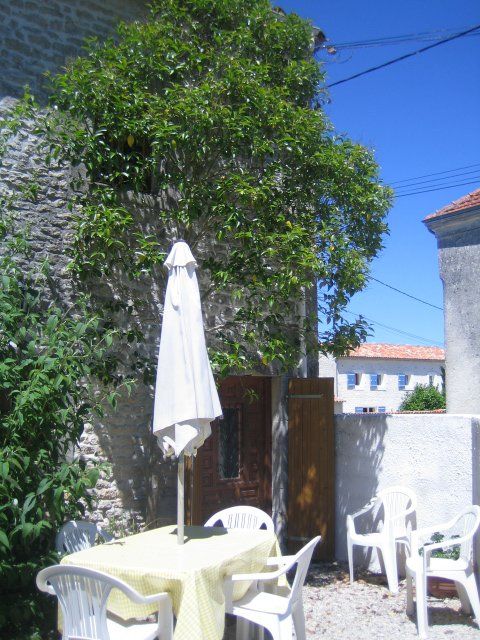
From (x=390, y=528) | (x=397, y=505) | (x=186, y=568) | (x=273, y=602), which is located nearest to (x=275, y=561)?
(x=273, y=602)

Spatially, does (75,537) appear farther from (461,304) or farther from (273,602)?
→ (461,304)

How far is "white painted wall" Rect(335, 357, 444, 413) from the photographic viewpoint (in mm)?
39125

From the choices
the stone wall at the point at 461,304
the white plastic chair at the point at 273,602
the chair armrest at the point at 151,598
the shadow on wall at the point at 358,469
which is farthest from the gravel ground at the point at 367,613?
the stone wall at the point at 461,304

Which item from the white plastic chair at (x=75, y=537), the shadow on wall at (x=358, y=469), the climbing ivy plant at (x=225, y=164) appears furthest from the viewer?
the shadow on wall at (x=358, y=469)

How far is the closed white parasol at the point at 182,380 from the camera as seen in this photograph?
4516mm

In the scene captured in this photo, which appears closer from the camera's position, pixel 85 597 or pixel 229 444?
pixel 85 597

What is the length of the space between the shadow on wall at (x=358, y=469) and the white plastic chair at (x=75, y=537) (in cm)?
309

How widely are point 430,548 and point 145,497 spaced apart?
8.86 feet

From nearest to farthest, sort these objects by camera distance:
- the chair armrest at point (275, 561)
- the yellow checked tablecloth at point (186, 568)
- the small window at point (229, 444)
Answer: the yellow checked tablecloth at point (186, 568) → the chair armrest at point (275, 561) → the small window at point (229, 444)

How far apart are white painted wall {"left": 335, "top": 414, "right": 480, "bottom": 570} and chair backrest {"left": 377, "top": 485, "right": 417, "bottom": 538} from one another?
0.35ft

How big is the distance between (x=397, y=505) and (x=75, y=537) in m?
3.23

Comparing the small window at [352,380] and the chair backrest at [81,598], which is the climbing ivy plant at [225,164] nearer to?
the chair backrest at [81,598]

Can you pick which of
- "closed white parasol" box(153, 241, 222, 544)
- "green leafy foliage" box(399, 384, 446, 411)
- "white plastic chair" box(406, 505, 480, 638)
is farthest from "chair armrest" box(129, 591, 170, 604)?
"green leafy foliage" box(399, 384, 446, 411)

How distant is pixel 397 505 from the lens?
6.94m
